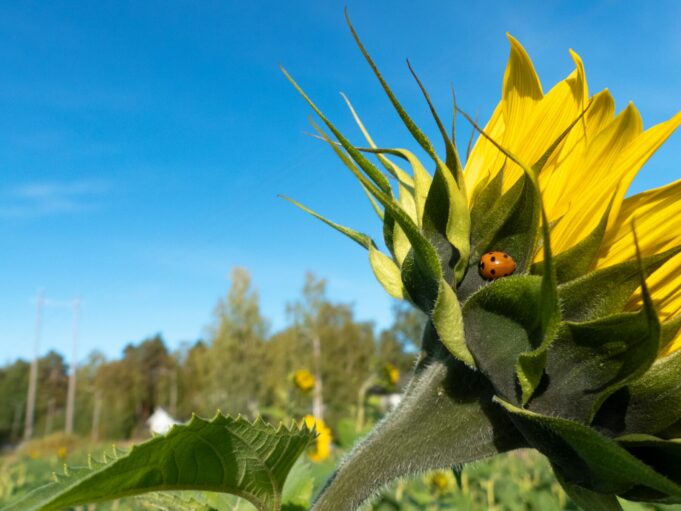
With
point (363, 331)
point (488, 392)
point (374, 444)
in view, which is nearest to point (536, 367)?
point (488, 392)

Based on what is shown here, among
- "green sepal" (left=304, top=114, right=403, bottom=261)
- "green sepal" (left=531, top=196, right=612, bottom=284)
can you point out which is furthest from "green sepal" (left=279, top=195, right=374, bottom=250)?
"green sepal" (left=531, top=196, right=612, bottom=284)

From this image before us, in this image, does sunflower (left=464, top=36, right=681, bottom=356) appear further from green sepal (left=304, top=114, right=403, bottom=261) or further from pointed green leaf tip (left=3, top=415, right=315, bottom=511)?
pointed green leaf tip (left=3, top=415, right=315, bottom=511)

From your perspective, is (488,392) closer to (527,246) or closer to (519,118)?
(527,246)

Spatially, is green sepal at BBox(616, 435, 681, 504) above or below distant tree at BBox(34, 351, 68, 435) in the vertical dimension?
below

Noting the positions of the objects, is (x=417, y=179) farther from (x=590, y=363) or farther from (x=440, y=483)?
(x=440, y=483)

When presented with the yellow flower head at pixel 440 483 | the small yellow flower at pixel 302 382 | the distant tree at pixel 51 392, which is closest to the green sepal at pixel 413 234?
the yellow flower head at pixel 440 483

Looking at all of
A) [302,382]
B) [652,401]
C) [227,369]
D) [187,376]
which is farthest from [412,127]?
[187,376]
